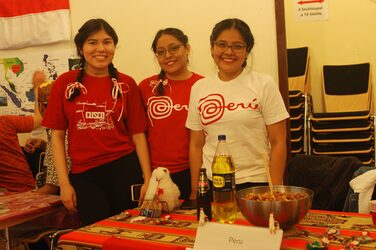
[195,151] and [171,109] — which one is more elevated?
[171,109]

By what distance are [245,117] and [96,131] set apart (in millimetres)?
672

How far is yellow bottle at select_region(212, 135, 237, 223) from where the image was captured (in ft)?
4.70

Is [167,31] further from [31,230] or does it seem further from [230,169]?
[31,230]

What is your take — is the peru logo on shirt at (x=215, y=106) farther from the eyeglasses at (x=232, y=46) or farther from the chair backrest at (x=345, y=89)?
the chair backrest at (x=345, y=89)

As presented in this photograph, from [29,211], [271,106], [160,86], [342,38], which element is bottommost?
[29,211]

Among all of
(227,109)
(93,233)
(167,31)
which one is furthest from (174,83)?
(93,233)

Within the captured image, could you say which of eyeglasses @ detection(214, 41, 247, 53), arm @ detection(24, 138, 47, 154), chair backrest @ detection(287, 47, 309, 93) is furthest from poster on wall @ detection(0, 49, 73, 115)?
eyeglasses @ detection(214, 41, 247, 53)

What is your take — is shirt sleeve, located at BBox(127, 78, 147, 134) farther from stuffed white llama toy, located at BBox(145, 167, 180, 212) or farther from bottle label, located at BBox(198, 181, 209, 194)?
bottle label, located at BBox(198, 181, 209, 194)

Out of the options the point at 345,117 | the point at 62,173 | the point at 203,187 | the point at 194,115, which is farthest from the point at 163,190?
the point at 345,117

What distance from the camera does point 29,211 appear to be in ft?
7.32

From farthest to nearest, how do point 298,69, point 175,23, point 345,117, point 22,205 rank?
point 345,117 → point 298,69 → point 175,23 → point 22,205

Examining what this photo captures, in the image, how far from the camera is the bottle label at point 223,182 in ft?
4.69

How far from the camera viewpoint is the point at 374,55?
3766 mm

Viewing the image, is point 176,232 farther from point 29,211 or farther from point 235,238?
point 29,211
